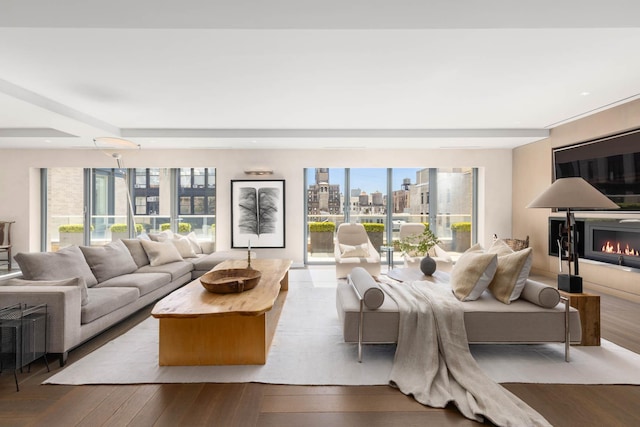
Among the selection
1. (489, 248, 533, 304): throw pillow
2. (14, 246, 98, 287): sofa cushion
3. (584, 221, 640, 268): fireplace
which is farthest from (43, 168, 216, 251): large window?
(584, 221, 640, 268): fireplace

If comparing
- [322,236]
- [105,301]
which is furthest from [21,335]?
[322,236]

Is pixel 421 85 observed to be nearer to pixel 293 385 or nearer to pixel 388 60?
pixel 388 60

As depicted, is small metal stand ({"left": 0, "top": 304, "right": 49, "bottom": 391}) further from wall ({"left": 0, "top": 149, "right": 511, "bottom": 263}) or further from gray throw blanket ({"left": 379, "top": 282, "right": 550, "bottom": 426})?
wall ({"left": 0, "top": 149, "right": 511, "bottom": 263})

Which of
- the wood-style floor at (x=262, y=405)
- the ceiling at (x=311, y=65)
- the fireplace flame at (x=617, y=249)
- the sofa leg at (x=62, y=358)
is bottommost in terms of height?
the wood-style floor at (x=262, y=405)

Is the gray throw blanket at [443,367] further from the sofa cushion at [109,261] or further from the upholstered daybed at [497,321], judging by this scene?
the sofa cushion at [109,261]

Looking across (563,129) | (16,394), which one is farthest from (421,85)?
(16,394)

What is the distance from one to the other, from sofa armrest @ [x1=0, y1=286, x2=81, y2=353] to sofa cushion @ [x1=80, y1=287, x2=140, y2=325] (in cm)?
25

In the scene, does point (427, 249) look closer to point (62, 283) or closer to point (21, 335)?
point (62, 283)

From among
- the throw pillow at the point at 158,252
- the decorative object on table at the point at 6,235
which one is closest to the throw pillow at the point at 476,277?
the throw pillow at the point at 158,252

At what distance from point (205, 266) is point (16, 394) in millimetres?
3021

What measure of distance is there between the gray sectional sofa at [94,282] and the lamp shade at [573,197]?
3.98 metres

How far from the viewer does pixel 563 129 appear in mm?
5387

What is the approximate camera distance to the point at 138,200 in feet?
23.6

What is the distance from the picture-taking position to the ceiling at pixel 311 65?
2.23m
